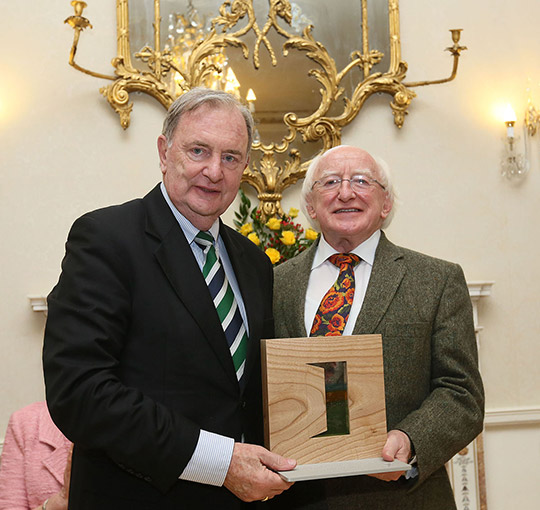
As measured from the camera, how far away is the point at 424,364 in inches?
78.2

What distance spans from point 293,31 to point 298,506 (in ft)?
8.49

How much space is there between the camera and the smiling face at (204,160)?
1708 mm

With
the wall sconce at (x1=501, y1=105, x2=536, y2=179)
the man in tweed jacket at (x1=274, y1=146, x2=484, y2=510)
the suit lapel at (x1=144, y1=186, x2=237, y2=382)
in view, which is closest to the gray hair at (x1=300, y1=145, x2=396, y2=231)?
the man in tweed jacket at (x1=274, y1=146, x2=484, y2=510)

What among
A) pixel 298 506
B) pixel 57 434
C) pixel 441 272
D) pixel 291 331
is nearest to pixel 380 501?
pixel 298 506

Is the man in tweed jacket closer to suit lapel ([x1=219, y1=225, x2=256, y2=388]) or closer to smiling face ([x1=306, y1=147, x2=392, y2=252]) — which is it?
smiling face ([x1=306, y1=147, x2=392, y2=252])

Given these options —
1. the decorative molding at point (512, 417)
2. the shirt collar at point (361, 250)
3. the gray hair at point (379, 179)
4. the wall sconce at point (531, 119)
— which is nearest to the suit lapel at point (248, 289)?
the shirt collar at point (361, 250)

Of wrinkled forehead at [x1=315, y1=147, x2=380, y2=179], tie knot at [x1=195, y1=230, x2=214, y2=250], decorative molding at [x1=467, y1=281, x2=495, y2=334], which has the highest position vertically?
wrinkled forehead at [x1=315, y1=147, x2=380, y2=179]

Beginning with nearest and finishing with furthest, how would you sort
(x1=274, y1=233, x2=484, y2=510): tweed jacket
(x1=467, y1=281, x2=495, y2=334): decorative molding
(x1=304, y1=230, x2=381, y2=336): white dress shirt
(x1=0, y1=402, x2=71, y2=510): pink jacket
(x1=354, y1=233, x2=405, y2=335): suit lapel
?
(x1=274, y1=233, x2=484, y2=510): tweed jacket
(x1=354, y1=233, x2=405, y2=335): suit lapel
(x1=304, y1=230, x2=381, y2=336): white dress shirt
(x1=0, y1=402, x2=71, y2=510): pink jacket
(x1=467, y1=281, x2=495, y2=334): decorative molding

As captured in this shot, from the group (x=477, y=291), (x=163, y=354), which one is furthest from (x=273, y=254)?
(x=163, y=354)

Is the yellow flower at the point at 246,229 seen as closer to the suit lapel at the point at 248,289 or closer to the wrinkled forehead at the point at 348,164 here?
the wrinkled forehead at the point at 348,164

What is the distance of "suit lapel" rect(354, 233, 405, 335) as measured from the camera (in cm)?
197

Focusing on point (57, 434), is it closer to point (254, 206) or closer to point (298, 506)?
point (298, 506)

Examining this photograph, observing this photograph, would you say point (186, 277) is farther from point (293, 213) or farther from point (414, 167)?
point (414, 167)

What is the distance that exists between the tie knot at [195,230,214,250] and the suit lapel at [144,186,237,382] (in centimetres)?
7
